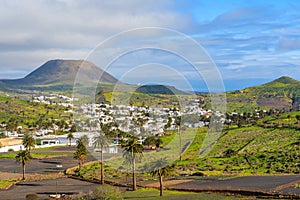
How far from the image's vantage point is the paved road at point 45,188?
170 ft

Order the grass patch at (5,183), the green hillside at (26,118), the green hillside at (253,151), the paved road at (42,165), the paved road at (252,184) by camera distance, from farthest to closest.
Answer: the green hillside at (26,118)
the paved road at (42,165)
the green hillside at (253,151)
the grass patch at (5,183)
the paved road at (252,184)

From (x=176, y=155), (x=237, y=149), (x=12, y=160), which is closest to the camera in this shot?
(x=176, y=155)

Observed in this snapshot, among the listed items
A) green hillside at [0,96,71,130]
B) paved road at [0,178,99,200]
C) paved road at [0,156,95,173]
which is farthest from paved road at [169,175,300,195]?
green hillside at [0,96,71,130]

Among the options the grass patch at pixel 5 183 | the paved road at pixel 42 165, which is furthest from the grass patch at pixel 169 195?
the paved road at pixel 42 165

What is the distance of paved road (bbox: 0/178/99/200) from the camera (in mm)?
51944

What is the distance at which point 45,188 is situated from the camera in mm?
57406

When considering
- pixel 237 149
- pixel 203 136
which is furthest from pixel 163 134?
pixel 237 149

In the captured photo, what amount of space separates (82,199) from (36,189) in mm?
17931

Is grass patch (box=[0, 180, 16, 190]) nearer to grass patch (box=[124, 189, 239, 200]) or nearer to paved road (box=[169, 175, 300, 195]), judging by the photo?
grass patch (box=[124, 189, 239, 200])

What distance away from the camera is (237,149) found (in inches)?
3430

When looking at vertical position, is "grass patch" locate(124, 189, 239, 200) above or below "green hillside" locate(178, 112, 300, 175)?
below

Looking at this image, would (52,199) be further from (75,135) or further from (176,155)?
(75,135)

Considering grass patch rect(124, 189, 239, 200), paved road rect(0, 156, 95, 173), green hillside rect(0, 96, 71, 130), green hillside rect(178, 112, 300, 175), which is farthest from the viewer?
green hillside rect(0, 96, 71, 130)

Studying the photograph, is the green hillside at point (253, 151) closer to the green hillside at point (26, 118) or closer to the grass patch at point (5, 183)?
the grass patch at point (5, 183)
